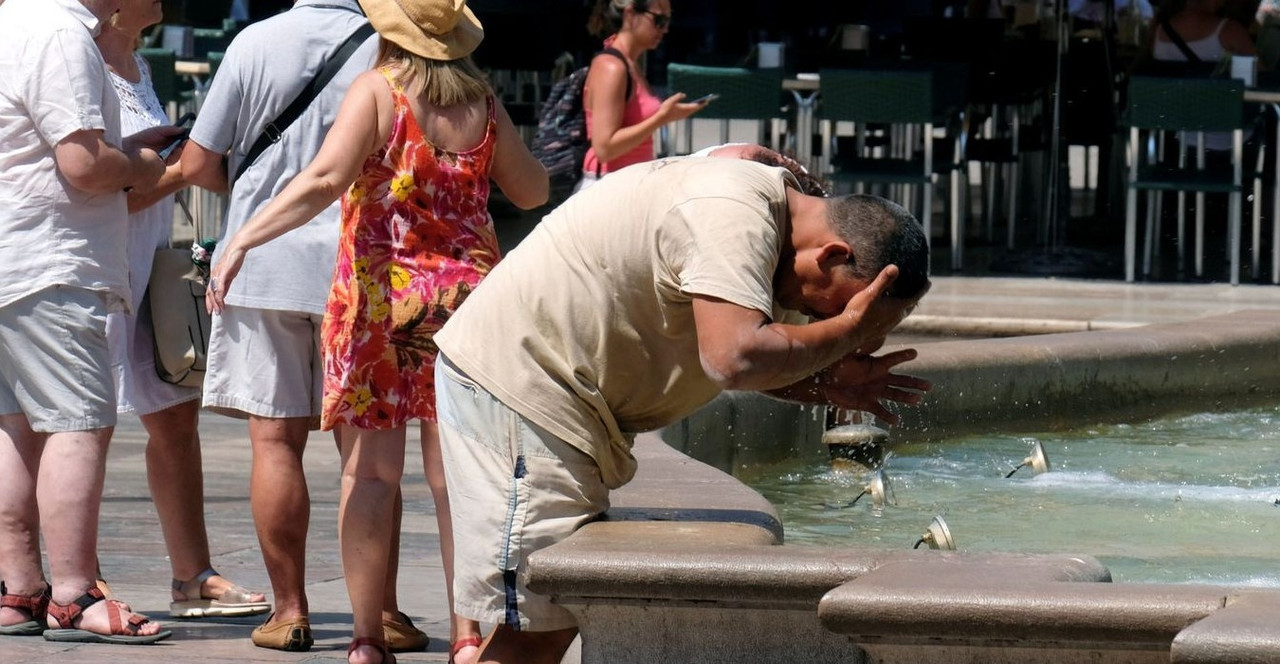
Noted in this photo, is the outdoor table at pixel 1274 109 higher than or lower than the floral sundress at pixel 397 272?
lower

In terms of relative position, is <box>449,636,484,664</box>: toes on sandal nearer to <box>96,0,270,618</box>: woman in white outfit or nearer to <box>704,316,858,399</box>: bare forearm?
<box>96,0,270,618</box>: woman in white outfit

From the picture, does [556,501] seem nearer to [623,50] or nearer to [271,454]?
[271,454]

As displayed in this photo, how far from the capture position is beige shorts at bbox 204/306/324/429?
4.58 metres

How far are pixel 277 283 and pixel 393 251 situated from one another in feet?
1.63

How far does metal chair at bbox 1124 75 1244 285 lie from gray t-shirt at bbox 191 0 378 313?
740 cm

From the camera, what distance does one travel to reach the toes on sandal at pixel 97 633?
453 centimetres

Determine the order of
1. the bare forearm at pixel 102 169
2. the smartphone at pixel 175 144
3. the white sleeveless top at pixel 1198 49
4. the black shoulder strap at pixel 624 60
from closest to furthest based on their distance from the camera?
the bare forearm at pixel 102 169 → the smartphone at pixel 175 144 → the black shoulder strap at pixel 624 60 → the white sleeveless top at pixel 1198 49

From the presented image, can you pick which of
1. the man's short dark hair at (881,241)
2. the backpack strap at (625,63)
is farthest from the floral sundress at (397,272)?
the backpack strap at (625,63)

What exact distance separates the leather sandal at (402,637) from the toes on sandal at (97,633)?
0.51m

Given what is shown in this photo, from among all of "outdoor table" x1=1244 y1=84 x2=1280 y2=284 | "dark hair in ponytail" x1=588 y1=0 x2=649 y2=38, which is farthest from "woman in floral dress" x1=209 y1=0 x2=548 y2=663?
"outdoor table" x1=1244 y1=84 x2=1280 y2=284

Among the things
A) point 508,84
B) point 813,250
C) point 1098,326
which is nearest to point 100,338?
point 813,250

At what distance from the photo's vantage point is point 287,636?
14.6ft

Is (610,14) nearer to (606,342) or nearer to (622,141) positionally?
(622,141)

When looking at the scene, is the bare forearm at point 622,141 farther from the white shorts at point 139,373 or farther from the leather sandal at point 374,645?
the leather sandal at point 374,645
